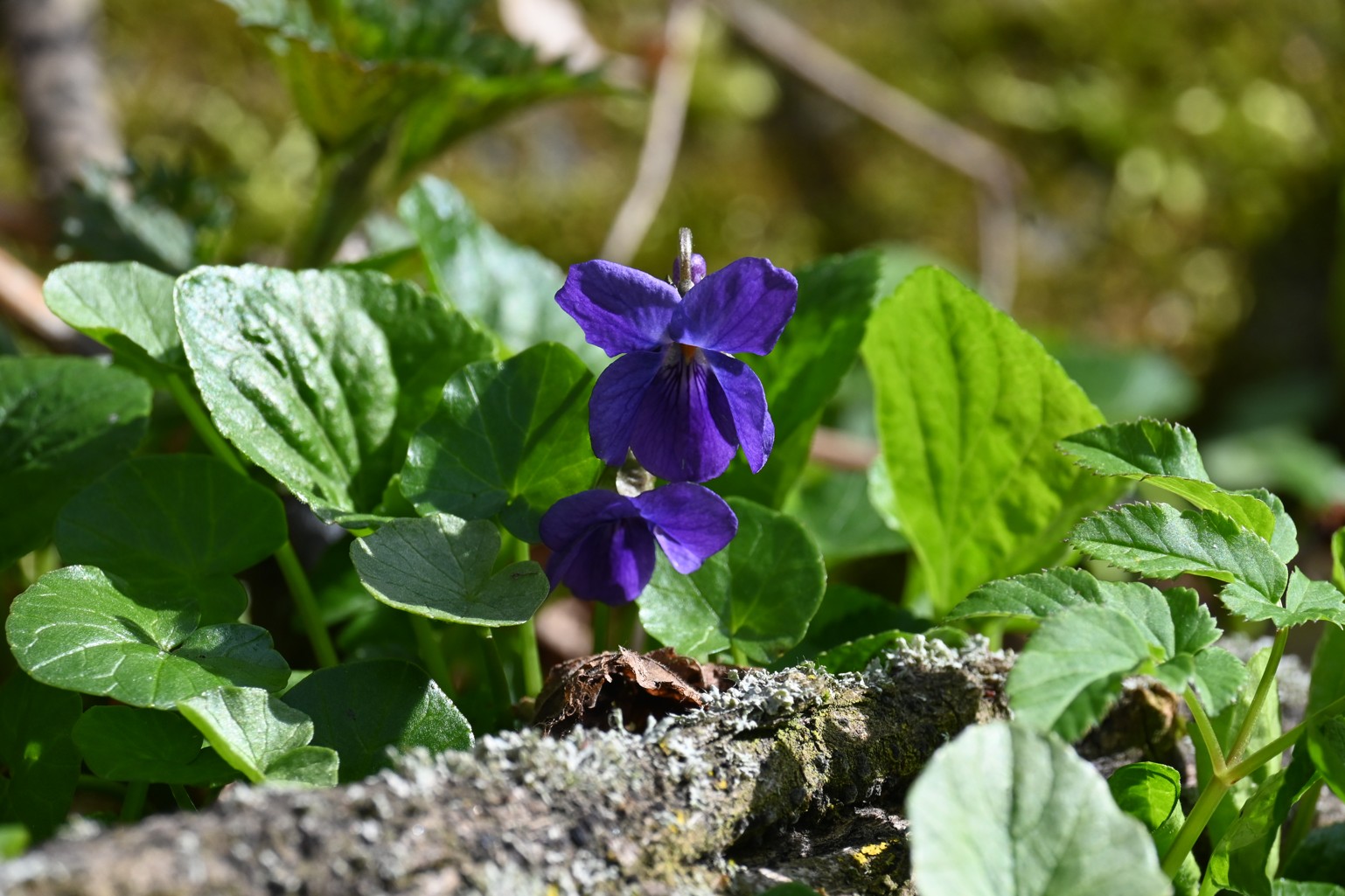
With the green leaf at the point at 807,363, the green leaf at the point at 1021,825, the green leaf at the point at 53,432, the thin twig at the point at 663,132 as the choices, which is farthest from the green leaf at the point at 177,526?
the thin twig at the point at 663,132

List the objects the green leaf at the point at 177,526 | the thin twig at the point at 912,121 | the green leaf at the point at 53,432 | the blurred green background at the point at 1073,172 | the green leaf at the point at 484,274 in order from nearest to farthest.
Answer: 1. the green leaf at the point at 177,526
2. the green leaf at the point at 53,432
3. the green leaf at the point at 484,274
4. the blurred green background at the point at 1073,172
5. the thin twig at the point at 912,121

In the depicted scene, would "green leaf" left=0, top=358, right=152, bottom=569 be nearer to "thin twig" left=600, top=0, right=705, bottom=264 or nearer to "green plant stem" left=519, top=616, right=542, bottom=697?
"green plant stem" left=519, top=616, right=542, bottom=697

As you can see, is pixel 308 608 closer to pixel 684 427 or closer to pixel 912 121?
pixel 684 427

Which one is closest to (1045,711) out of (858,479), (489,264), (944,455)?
(944,455)

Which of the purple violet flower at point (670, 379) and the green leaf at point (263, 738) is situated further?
the purple violet flower at point (670, 379)

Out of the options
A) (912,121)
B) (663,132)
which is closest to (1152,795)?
(663,132)

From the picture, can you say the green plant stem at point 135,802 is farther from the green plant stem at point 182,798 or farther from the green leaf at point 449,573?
the green leaf at point 449,573

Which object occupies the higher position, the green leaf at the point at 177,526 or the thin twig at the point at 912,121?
the thin twig at the point at 912,121

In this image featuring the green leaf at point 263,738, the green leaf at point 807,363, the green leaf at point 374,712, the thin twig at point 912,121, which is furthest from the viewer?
the thin twig at point 912,121
